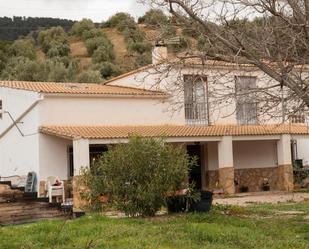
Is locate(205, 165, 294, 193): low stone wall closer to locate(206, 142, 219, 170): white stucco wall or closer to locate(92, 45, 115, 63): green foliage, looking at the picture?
Result: locate(206, 142, 219, 170): white stucco wall

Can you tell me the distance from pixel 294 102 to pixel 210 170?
14.1 meters

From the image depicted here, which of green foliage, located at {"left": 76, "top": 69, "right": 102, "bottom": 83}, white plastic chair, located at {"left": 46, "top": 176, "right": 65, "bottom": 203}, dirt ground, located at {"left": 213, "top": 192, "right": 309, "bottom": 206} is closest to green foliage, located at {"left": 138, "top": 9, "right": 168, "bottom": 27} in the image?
dirt ground, located at {"left": 213, "top": 192, "right": 309, "bottom": 206}

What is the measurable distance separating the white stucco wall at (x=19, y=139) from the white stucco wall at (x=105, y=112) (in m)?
0.70

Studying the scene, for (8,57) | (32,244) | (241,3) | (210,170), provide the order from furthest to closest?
(8,57), (210,170), (241,3), (32,244)

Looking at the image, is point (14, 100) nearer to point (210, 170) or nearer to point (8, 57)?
point (210, 170)

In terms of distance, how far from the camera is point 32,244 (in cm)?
959

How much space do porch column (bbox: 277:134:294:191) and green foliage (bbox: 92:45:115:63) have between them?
28.0 metres

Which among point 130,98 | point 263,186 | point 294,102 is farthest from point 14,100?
point 294,102

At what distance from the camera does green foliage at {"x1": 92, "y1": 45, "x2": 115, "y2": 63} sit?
170 ft

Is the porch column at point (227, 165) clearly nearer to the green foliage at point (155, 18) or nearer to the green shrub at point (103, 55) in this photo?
the green foliage at point (155, 18)

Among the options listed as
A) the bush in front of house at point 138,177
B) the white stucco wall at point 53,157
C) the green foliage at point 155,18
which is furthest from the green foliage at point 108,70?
the green foliage at point 155,18

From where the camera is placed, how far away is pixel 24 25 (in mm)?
70375

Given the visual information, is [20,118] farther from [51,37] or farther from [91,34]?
[51,37]

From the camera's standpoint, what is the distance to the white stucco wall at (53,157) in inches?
910
